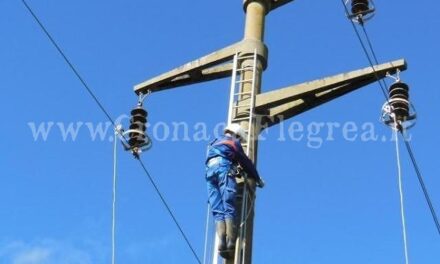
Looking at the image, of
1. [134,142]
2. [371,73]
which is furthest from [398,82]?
[134,142]

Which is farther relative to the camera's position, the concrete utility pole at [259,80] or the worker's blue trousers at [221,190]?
the concrete utility pole at [259,80]

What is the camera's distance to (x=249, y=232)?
345 inches

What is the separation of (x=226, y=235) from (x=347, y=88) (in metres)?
2.17

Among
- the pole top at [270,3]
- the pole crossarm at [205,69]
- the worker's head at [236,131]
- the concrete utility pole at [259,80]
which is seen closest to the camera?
the worker's head at [236,131]

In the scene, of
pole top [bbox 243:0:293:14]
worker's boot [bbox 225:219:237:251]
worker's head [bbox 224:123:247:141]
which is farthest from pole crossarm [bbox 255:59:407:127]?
worker's boot [bbox 225:219:237:251]

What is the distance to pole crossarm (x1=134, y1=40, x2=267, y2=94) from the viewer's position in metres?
9.96

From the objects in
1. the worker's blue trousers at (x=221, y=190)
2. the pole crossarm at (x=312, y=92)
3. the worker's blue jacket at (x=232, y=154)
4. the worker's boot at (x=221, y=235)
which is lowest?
the worker's boot at (x=221, y=235)

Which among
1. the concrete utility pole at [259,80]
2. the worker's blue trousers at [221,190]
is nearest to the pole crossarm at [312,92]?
the concrete utility pole at [259,80]

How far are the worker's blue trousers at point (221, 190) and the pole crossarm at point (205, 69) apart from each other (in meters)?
1.62

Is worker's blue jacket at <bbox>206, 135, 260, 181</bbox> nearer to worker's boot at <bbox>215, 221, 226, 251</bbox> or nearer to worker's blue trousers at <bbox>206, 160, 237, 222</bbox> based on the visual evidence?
worker's blue trousers at <bbox>206, 160, 237, 222</bbox>

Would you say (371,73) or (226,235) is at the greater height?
(371,73)

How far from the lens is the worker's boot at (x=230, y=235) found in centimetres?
845

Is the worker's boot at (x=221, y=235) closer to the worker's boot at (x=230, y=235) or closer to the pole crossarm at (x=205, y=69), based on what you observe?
the worker's boot at (x=230, y=235)

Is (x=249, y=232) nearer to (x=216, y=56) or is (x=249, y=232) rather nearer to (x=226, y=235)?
(x=226, y=235)
